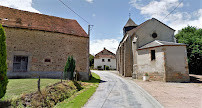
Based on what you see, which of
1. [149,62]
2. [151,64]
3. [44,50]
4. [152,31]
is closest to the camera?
[44,50]

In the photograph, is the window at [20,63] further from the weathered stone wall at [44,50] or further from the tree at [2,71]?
the tree at [2,71]

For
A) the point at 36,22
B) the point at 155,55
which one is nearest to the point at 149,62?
the point at 155,55

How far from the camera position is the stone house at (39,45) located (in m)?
12.2

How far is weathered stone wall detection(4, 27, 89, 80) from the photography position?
12.1m

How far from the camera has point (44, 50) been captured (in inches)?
530

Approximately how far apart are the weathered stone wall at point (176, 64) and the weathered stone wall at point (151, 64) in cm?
62

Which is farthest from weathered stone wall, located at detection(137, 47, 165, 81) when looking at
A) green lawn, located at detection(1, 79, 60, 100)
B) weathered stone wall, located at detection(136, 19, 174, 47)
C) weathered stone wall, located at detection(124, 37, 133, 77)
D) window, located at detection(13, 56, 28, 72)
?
window, located at detection(13, 56, 28, 72)

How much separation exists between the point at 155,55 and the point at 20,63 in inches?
701

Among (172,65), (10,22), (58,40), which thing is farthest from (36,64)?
(172,65)

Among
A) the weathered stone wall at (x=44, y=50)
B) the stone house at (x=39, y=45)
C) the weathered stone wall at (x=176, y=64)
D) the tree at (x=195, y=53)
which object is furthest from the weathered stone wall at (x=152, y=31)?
the weathered stone wall at (x=44, y=50)

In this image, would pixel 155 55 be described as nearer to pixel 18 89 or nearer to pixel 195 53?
pixel 195 53

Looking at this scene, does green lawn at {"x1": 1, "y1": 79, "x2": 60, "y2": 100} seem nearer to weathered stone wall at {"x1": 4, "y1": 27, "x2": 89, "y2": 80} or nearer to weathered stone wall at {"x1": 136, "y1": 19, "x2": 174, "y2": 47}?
weathered stone wall at {"x1": 4, "y1": 27, "x2": 89, "y2": 80}

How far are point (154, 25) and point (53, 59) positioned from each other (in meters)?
18.3

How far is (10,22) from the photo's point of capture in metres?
12.5
